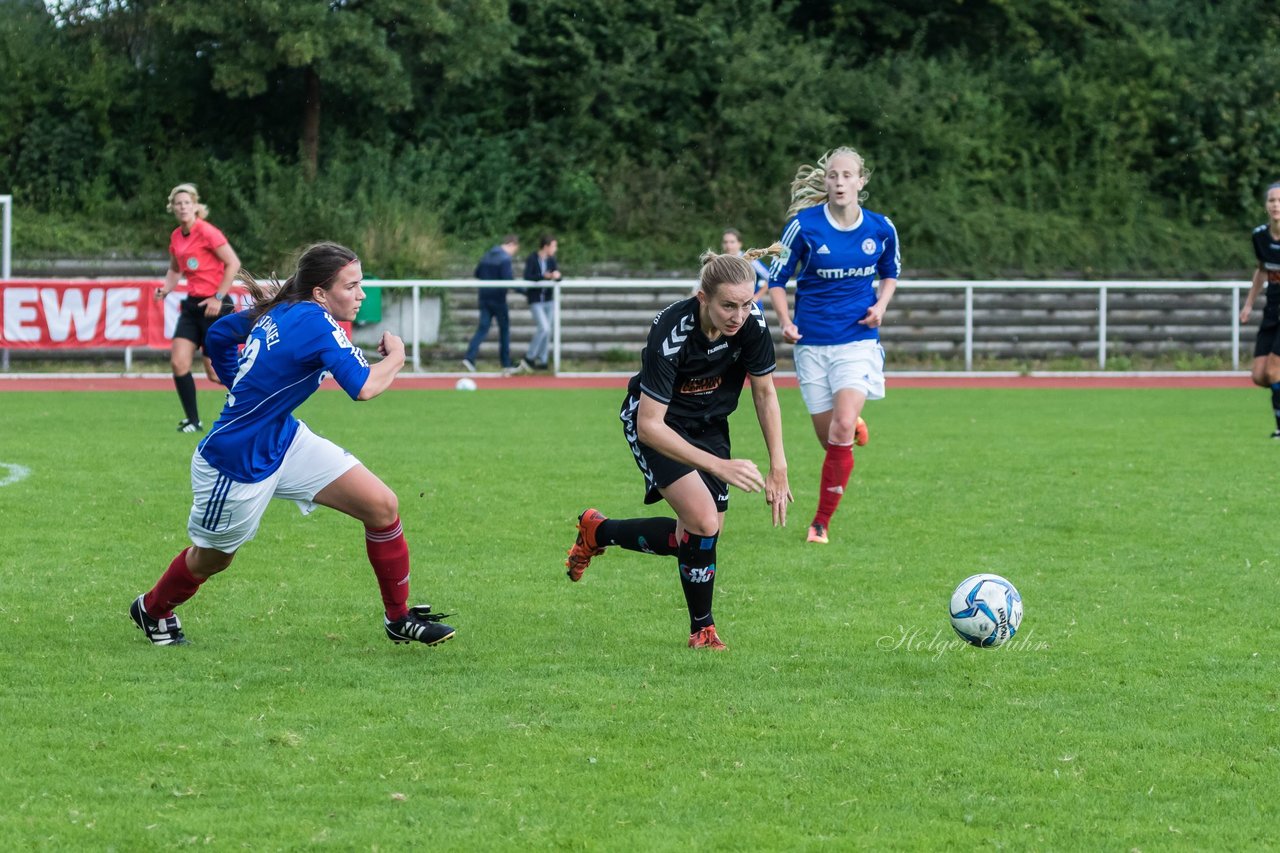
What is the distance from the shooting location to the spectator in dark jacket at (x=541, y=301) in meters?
21.7

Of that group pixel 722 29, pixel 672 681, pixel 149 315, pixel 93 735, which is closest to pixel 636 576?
pixel 672 681

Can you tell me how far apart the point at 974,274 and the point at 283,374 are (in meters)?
22.4

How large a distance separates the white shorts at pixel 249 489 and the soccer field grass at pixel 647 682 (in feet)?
1.49

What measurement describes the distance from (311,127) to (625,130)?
17.7ft

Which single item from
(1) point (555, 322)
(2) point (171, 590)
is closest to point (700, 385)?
(2) point (171, 590)

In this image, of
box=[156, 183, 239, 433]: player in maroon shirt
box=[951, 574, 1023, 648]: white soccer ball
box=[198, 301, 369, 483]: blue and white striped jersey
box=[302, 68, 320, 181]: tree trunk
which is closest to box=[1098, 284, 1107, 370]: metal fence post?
box=[302, 68, 320, 181]: tree trunk

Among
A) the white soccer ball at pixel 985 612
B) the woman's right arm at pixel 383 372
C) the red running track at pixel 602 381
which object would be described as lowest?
the red running track at pixel 602 381

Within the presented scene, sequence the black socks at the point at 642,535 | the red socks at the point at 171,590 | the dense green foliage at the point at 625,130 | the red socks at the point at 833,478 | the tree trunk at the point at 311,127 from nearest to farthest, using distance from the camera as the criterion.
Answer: the red socks at the point at 171,590
the black socks at the point at 642,535
the red socks at the point at 833,478
the dense green foliage at the point at 625,130
the tree trunk at the point at 311,127

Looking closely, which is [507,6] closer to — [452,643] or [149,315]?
[149,315]

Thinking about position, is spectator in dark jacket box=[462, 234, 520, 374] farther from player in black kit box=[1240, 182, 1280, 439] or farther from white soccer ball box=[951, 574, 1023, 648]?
white soccer ball box=[951, 574, 1023, 648]

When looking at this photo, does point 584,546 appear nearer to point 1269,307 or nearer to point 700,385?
point 700,385

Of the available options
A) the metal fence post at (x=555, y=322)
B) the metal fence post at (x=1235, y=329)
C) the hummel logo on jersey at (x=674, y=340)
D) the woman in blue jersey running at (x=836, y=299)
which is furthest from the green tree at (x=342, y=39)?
the hummel logo on jersey at (x=674, y=340)

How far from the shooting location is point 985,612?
5.92 m

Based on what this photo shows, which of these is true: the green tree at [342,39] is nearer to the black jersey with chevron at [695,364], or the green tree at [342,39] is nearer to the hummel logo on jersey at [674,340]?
the black jersey with chevron at [695,364]
